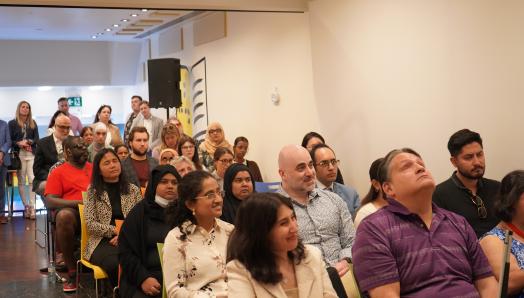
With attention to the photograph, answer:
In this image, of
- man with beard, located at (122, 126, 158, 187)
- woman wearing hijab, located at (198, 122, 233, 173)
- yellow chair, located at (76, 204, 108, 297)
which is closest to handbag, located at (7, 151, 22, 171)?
woman wearing hijab, located at (198, 122, 233, 173)

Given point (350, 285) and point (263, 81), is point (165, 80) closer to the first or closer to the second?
point (263, 81)

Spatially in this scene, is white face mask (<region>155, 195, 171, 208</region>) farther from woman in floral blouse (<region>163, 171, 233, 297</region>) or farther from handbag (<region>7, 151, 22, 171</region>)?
handbag (<region>7, 151, 22, 171</region>)

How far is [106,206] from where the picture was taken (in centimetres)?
564

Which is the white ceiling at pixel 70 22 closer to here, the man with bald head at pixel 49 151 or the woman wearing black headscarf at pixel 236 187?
the man with bald head at pixel 49 151

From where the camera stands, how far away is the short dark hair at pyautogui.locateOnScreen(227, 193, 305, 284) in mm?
2885

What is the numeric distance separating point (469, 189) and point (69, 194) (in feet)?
11.5

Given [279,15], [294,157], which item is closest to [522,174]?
[294,157]

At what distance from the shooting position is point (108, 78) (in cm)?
1587

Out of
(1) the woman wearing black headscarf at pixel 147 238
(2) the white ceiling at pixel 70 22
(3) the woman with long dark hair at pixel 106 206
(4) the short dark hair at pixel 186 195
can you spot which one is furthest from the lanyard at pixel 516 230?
(2) the white ceiling at pixel 70 22

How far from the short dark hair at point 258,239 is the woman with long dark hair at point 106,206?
2532mm

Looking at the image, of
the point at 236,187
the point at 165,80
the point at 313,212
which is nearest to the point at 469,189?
the point at 313,212

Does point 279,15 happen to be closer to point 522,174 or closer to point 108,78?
point 522,174

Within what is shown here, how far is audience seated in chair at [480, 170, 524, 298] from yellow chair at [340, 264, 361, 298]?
634 mm

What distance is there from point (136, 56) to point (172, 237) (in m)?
12.5
